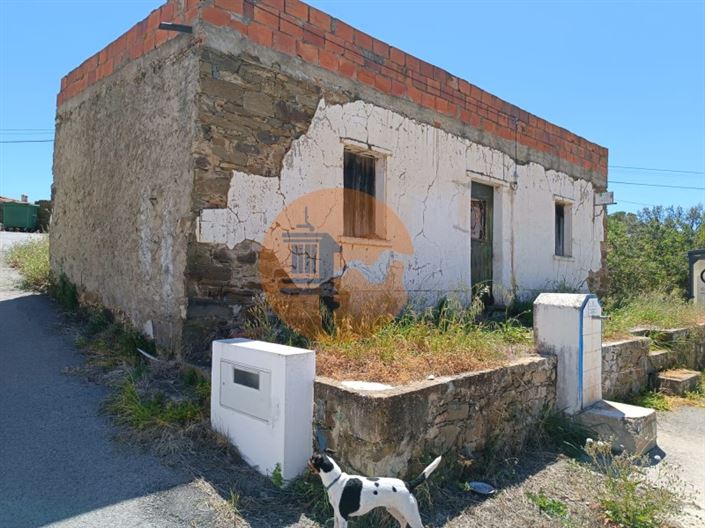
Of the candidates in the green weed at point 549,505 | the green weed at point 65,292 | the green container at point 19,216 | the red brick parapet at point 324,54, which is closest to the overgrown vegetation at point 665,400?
the green weed at point 549,505

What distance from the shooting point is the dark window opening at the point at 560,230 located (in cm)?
1119

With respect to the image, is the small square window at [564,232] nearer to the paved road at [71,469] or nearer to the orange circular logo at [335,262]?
the orange circular logo at [335,262]

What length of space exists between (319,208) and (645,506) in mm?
4266

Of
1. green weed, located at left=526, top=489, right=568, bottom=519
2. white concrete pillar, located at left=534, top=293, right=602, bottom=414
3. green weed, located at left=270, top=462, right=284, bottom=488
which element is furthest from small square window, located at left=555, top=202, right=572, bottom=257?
green weed, located at left=270, top=462, right=284, bottom=488

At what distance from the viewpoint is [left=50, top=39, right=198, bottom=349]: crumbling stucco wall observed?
210 inches

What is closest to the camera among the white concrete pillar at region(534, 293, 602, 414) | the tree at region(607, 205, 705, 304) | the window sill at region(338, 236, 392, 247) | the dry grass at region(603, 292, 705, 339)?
the white concrete pillar at region(534, 293, 602, 414)

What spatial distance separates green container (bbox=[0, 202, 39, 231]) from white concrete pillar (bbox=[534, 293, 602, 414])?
745 inches

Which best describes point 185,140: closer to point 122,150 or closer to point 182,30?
point 182,30

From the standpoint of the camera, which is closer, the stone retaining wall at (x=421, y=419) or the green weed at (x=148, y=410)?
the stone retaining wall at (x=421, y=419)

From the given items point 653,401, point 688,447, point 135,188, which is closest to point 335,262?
point 135,188

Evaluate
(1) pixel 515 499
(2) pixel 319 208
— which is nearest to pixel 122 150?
(2) pixel 319 208

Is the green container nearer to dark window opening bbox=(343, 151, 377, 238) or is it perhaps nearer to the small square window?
dark window opening bbox=(343, 151, 377, 238)

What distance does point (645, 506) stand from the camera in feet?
11.5

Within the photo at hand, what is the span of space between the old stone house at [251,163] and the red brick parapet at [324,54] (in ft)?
0.06
